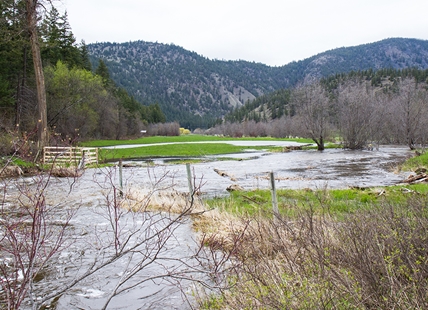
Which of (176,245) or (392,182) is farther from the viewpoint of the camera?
(392,182)

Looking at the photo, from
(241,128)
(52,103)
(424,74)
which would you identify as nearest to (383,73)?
(424,74)

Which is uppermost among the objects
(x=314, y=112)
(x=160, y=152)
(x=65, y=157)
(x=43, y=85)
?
(x=43, y=85)

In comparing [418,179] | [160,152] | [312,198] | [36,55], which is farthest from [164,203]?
[160,152]

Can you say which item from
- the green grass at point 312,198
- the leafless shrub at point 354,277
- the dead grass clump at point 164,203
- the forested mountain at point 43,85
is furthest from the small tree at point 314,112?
the leafless shrub at point 354,277

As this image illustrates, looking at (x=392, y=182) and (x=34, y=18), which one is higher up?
(x=34, y=18)

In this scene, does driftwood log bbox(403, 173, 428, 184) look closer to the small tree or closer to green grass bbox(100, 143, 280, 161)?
green grass bbox(100, 143, 280, 161)

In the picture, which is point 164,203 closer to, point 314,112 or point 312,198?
point 312,198

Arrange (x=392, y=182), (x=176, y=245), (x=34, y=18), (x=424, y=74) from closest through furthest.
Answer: (x=176, y=245) → (x=392, y=182) → (x=34, y=18) → (x=424, y=74)

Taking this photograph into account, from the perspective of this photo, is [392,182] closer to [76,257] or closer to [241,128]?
[76,257]

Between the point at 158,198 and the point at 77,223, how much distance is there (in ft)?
9.38

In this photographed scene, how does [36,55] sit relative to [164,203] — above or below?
above

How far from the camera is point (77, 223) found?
891cm

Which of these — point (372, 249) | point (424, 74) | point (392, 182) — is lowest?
point (392, 182)

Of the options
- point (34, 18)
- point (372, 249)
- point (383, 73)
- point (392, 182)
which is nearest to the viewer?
point (372, 249)
